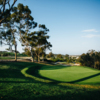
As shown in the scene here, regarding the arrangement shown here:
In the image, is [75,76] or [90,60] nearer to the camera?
[75,76]

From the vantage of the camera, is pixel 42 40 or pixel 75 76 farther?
pixel 42 40

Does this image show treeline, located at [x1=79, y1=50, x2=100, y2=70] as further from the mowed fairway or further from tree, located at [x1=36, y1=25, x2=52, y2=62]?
the mowed fairway

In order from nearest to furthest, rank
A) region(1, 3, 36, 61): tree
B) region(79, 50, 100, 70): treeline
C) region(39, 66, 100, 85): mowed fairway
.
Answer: region(39, 66, 100, 85): mowed fairway → region(1, 3, 36, 61): tree → region(79, 50, 100, 70): treeline

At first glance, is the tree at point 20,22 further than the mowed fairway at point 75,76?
Yes

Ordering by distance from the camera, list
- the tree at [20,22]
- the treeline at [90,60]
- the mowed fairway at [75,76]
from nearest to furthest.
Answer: the mowed fairway at [75,76] → the tree at [20,22] → the treeline at [90,60]

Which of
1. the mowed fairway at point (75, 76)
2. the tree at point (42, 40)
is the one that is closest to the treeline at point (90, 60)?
the tree at point (42, 40)

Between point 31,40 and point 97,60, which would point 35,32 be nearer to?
point 31,40

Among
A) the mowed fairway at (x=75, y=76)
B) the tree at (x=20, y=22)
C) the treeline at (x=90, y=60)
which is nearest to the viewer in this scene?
the mowed fairway at (x=75, y=76)

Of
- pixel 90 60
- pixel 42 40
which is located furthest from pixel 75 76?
pixel 90 60

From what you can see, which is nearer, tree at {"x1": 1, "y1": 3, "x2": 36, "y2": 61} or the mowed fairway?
the mowed fairway

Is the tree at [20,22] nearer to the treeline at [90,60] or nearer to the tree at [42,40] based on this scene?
the tree at [42,40]

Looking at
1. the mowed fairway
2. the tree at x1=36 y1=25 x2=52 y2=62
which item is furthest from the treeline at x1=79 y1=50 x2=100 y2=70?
the mowed fairway

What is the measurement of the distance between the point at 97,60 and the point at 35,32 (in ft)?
88.6

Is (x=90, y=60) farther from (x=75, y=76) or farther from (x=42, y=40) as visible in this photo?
(x=75, y=76)
